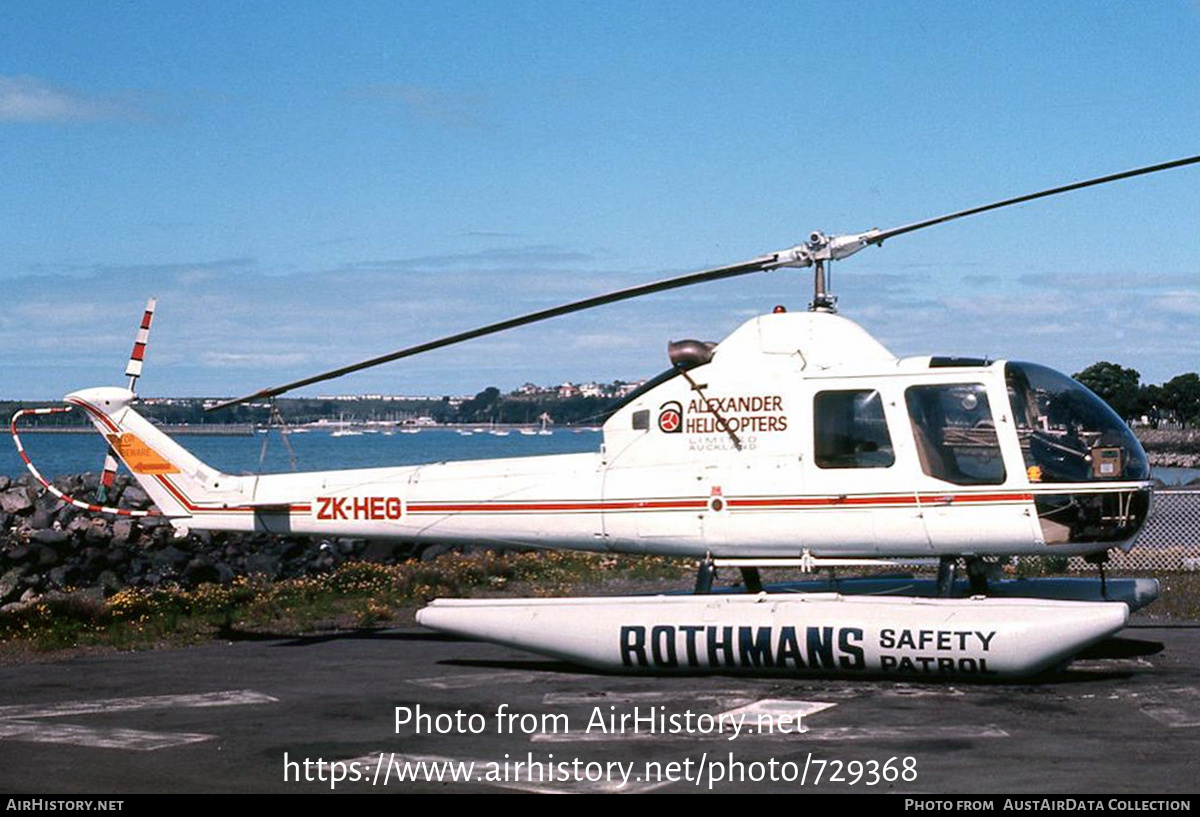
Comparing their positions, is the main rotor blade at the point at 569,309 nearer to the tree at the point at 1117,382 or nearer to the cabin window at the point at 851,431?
the cabin window at the point at 851,431

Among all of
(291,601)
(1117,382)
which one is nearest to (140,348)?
(291,601)

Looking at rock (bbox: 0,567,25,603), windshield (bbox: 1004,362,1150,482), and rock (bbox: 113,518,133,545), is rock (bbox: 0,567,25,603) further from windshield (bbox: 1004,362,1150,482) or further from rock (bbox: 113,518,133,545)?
windshield (bbox: 1004,362,1150,482)

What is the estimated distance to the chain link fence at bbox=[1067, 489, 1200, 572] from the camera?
2405cm

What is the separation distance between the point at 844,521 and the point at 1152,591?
4228 millimetres

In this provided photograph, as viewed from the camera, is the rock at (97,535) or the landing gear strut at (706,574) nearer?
the landing gear strut at (706,574)

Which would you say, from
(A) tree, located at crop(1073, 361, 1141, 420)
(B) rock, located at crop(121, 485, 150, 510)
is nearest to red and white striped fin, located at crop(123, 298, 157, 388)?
(B) rock, located at crop(121, 485, 150, 510)

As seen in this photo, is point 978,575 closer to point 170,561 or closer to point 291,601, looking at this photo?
point 291,601

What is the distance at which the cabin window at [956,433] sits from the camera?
15.1 meters

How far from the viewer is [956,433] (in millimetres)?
15375

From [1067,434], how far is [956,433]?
121 centimetres

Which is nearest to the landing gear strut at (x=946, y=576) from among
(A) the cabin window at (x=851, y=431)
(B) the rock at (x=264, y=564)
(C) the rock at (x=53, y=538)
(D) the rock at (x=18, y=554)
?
(A) the cabin window at (x=851, y=431)

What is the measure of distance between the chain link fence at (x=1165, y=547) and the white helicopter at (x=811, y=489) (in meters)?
4.68

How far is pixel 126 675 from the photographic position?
15453 millimetres
